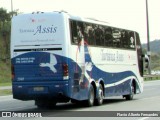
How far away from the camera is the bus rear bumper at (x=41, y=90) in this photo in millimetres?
19516

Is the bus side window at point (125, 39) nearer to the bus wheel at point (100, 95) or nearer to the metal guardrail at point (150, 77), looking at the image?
the bus wheel at point (100, 95)

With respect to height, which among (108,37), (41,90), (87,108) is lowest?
(87,108)

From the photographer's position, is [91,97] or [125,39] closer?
[91,97]

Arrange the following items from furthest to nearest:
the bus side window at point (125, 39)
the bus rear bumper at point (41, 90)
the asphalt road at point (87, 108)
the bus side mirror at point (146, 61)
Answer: the bus side mirror at point (146, 61) < the bus side window at point (125, 39) < the bus rear bumper at point (41, 90) < the asphalt road at point (87, 108)

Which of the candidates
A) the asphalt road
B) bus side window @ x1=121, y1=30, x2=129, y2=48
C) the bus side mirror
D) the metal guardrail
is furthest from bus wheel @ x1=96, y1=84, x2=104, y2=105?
the metal guardrail

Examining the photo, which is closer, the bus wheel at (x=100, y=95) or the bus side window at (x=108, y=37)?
the bus wheel at (x=100, y=95)

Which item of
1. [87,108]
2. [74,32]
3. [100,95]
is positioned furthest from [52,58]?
[100,95]

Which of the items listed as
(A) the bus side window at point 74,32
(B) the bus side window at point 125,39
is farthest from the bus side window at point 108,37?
(A) the bus side window at point 74,32

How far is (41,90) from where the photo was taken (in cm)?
1973

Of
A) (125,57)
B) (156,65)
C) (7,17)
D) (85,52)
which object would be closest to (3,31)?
(7,17)

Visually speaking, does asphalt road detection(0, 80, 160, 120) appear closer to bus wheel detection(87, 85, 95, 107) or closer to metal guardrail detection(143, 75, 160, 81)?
bus wheel detection(87, 85, 95, 107)

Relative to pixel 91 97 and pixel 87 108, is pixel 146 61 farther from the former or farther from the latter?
pixel 87 108

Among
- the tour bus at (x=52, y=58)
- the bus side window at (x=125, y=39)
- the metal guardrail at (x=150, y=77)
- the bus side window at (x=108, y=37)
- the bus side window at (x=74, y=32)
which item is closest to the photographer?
the tour bus at (x=52, y=58)

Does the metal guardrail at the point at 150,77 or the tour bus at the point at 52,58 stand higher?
the tour bus at the point at 52,58
